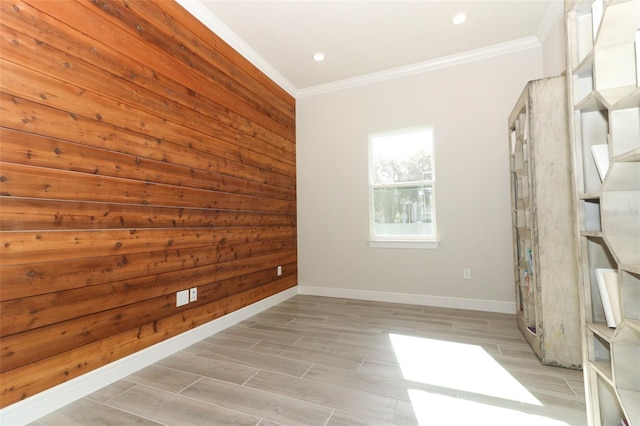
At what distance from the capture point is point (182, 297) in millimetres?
2279

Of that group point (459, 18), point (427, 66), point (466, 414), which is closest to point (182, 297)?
point (466, 414)

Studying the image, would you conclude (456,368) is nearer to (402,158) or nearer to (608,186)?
(608,186)

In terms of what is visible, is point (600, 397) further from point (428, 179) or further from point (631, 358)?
point (428, 179)

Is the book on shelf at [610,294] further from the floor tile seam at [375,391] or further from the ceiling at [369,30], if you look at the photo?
A: the ceiling at [369,30]

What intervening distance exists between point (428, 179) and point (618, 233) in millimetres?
2422

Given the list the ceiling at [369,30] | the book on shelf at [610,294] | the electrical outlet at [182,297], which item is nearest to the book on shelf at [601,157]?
the book on shelf at [610,294]

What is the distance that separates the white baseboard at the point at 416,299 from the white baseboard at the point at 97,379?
145 cm

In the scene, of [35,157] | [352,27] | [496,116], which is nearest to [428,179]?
[496,116]

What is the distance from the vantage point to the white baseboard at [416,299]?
121 inches

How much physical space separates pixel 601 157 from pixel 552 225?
3.05ft

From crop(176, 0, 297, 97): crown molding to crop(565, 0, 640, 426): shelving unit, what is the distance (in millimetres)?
2586

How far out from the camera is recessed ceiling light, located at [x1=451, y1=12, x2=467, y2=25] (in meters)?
2.60

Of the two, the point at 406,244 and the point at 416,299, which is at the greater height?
the point at 406,244

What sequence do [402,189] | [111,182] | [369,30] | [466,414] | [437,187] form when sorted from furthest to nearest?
[402,189] → [437,187] → [369,30] → [111,182] → [466,414]
